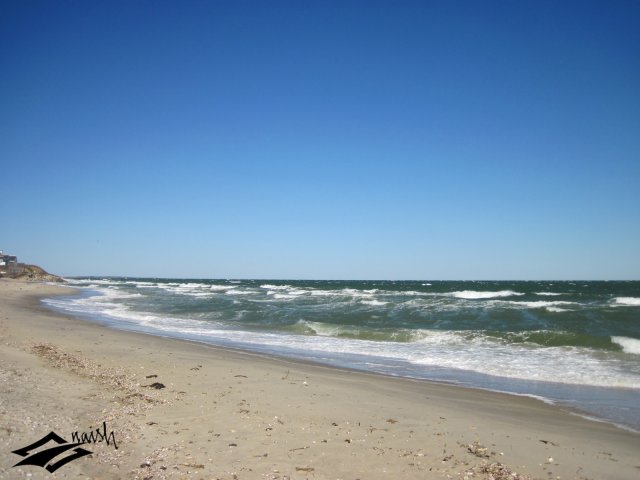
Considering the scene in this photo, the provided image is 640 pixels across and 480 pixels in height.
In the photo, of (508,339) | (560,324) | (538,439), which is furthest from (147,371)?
(560,324)

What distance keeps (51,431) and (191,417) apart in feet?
5.35

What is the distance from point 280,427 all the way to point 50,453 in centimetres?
257

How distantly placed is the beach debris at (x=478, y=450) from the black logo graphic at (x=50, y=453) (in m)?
4.24

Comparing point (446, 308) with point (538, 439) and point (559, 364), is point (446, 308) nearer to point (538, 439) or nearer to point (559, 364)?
point (559, 364)

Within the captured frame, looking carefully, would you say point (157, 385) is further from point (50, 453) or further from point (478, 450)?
point (478, 450)

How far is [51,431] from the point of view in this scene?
16.4ft

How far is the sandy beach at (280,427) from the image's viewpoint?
4590 mm

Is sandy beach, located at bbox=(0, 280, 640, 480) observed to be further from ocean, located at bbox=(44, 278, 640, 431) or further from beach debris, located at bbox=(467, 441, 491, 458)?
ocean, located at bbox=(44, 278, 640, 431)

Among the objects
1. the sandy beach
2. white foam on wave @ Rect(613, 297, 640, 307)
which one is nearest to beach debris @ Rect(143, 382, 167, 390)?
the sandy beach

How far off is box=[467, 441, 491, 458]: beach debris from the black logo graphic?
4.24 metres

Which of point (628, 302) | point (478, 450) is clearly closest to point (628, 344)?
point (478, 450)

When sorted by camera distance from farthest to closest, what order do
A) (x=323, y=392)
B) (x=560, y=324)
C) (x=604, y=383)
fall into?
(x=560, y=324), (x=604, y=383), (x=323, y=392)

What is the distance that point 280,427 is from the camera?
229 inches

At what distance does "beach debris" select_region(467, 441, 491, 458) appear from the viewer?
5174 millimetres
